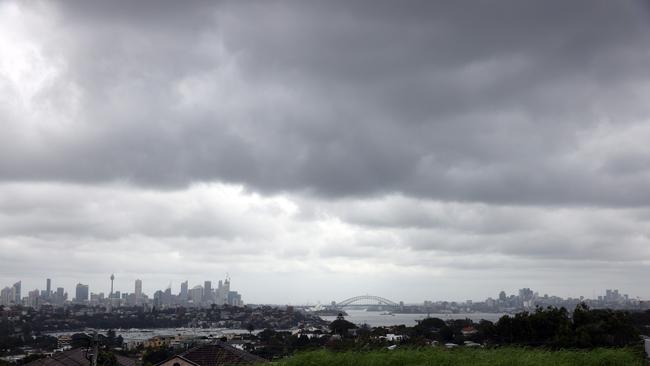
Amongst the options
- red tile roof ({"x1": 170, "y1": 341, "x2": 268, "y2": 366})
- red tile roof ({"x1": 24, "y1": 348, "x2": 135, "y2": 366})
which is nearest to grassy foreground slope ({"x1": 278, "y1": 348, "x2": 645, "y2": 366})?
red tile roof ({"x1": 170, "y1": 341, "x2": 268, "y2": 366})

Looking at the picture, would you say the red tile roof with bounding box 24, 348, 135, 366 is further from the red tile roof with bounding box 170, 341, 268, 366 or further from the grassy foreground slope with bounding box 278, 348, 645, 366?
the grassy foreground slope with bounding box 278, 348, 645, 366

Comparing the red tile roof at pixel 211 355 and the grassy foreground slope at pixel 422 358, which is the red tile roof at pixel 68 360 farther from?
the grassy foreground slope at pixel 422 358

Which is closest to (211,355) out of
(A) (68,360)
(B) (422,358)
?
(A) (68,360)

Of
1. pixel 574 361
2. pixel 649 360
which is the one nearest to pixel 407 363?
pixel 574 361

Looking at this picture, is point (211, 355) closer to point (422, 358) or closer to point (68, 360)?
point (68, 360)

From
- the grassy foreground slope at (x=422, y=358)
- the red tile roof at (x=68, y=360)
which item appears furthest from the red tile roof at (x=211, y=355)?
the grassy foreground slope at (x=422, y=358)

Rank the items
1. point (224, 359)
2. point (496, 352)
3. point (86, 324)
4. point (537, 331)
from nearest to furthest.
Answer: point (496, 352) < point (224, 359) < point (537, 331) < point (86, 324)

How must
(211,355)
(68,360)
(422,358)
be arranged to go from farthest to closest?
(68,360) < (211,355) < (422,358)

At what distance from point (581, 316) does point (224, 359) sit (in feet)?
59.2

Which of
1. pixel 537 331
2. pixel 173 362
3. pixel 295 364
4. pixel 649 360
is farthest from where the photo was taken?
pixel 537 331

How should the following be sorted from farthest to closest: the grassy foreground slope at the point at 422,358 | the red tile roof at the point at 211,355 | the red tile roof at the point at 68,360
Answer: the red tile roof at the point at 68,360
the red tile roof at the point at 211,355
the grassy foreground slope at the point at 422,358

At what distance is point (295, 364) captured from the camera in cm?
1076

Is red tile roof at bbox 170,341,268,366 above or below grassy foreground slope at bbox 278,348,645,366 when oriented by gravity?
below

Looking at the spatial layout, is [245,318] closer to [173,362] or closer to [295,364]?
[173,362]
